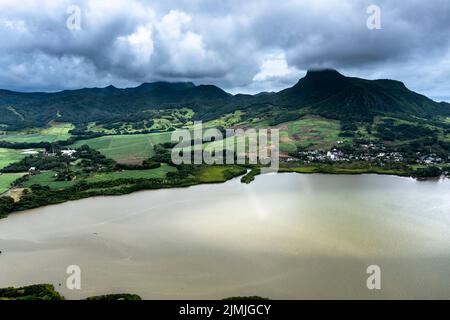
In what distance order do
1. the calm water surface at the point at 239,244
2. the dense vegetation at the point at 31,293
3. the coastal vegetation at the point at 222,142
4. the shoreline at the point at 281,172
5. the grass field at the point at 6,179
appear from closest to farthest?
the dense vegetation at the point at 31,293, the calm water surface at the point at 239,244, the shoreline at the point at 281,172, the grass field at the point at 6,179, the coastal vegetation at the point at 222,142

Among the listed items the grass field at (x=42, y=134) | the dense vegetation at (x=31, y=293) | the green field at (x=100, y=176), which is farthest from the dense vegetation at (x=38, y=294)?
the grass field at (x=42, y=134)

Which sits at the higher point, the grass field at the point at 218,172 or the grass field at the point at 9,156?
the grass field at the point at 9,156

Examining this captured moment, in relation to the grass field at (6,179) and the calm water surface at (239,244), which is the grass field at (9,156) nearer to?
the grass field at (6,179)

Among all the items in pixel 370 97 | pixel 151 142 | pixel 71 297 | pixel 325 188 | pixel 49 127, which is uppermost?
pixel 370 97

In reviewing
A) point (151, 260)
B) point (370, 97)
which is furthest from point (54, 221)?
point (370, 97)

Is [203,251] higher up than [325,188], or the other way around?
[325,188]

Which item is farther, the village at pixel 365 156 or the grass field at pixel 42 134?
the grass field at pixel 42 134

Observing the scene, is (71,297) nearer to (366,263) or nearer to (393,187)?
(366,263)
